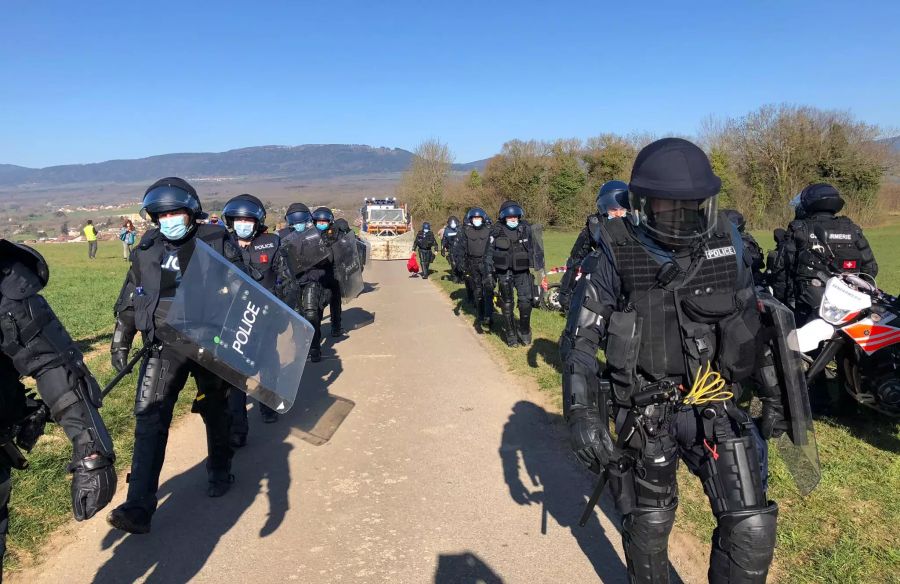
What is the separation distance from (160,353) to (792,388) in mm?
3566

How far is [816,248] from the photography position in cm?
589

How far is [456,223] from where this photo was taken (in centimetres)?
2083

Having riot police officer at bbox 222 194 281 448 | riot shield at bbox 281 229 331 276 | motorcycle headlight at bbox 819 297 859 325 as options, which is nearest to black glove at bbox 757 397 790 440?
motorcycle headlight at bbox 819 297 859 325

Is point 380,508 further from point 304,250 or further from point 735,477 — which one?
point 304,250

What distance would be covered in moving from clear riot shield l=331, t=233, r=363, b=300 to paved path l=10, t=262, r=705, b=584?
9.87 ft

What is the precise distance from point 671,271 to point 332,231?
25.0 feet

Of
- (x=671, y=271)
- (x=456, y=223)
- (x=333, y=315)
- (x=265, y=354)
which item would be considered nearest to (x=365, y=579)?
(x=265, y=354)

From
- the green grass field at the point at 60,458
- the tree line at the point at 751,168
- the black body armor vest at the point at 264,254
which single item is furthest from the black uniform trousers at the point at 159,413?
the tree line at the point at 751,168

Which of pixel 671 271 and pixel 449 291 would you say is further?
pixel 449 291

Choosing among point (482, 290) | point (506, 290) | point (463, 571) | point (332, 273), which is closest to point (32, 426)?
point (463, 571)

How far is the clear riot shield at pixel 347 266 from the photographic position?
938 centimetres

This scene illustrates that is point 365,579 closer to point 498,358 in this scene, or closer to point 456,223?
point 498,358

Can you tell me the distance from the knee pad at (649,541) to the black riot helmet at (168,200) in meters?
3.22

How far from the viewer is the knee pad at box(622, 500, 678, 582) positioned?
2617 mm
